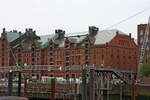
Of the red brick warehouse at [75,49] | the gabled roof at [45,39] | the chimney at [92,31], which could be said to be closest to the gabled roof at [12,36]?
the red brick warehouse at [75,49]

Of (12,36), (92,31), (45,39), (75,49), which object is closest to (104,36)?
(92,31)

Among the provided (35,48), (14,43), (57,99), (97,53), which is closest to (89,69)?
(57,99)

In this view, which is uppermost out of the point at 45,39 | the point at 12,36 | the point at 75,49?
A: the point at 12,36

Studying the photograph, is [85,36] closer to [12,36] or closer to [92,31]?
[92,31]

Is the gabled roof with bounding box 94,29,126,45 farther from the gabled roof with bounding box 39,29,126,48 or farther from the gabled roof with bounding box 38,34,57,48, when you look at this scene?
the gabled roof with bounding box 38,34,57,48

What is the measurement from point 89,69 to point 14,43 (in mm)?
89898

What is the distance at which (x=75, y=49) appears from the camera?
10719cm

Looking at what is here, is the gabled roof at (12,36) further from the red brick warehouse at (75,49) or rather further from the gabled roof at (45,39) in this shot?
the gabled roof at (45,39)

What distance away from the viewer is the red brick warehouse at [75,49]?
104m

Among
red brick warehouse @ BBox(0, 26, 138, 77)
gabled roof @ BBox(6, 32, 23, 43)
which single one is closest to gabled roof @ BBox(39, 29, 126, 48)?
red brick warehouse @ BBox(0, 26, 138, 77)

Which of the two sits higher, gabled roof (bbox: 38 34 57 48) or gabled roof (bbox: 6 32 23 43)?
gabled roof (bbox: 6 32 23 43)

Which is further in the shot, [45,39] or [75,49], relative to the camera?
[45,39]

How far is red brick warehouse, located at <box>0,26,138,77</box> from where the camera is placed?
104 m

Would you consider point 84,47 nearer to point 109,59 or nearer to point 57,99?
point 109,59
